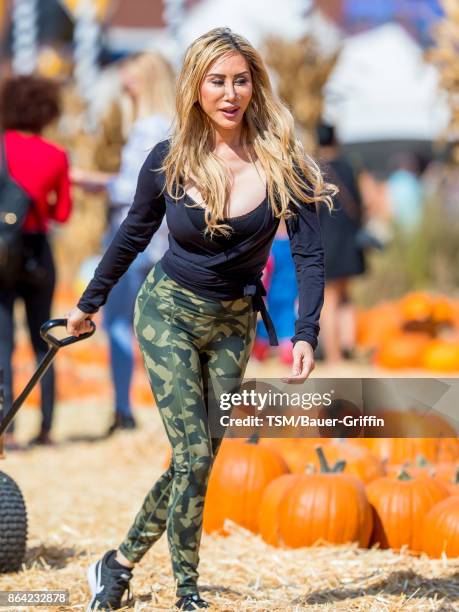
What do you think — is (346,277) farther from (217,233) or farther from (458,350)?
(217,233)

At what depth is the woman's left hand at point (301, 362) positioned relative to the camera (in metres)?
3.16

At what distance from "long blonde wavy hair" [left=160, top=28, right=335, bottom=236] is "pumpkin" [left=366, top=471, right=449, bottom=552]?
1476mm

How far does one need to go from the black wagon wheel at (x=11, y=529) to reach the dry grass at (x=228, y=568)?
0.15 ft

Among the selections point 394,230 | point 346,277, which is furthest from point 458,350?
point 394,230

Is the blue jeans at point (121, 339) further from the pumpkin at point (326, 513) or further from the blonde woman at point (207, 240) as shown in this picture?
the blonde woman at point (207, 240)

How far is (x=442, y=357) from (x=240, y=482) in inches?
213

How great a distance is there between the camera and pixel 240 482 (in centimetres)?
477

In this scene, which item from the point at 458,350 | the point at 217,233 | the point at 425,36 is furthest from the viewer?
the point at 425,36

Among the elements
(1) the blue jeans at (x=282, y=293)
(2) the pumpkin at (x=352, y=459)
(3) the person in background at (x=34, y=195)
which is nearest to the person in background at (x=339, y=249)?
(1) the blue jeans at (x=282, y=293)

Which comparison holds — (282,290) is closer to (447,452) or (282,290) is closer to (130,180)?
(130,180)

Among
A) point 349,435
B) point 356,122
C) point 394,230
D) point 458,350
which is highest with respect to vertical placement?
point 356,122

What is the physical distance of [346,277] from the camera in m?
10.0

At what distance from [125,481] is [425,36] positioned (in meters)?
10.7

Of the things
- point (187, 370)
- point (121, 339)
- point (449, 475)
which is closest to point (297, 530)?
point (449, 475)
